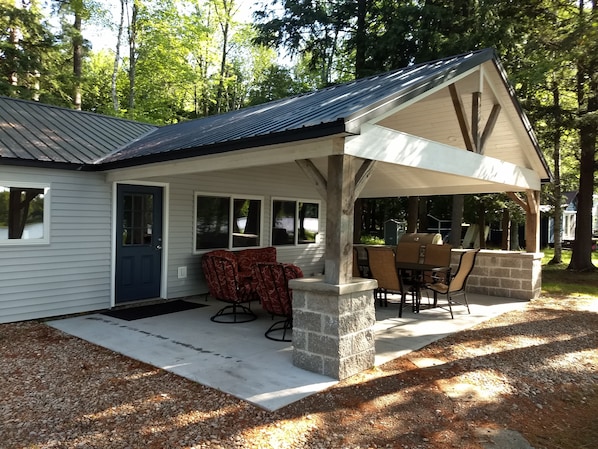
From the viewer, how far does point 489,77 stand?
631 centimetres

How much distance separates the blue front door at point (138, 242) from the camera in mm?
6750

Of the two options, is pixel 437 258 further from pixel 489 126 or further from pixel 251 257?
pixel 251 257

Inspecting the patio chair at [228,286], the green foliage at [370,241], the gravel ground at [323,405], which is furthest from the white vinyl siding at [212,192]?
the green foliage at [370,241]

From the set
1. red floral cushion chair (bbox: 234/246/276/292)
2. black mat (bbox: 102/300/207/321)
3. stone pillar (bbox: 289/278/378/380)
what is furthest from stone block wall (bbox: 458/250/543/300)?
black mat (bbox: 102/300/207/321)

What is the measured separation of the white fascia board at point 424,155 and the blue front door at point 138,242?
441 centimetres

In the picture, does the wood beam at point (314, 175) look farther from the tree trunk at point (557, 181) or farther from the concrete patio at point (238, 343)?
the tree trunk at point (557, 181)

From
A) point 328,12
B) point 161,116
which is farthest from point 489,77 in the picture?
point 161,116

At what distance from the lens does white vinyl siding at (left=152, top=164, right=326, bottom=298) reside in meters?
7.35

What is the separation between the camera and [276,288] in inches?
199

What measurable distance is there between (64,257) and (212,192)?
2714mm

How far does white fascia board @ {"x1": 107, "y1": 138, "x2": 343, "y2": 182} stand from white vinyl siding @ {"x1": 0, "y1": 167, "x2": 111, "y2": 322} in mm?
520

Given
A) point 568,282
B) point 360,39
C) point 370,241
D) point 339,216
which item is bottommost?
point 568,282

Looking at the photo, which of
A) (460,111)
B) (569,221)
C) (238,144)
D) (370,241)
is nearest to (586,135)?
(460,111)

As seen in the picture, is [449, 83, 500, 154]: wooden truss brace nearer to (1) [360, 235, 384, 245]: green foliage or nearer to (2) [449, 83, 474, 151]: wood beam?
(2) [449, 83, 474, 151]: wood beam
